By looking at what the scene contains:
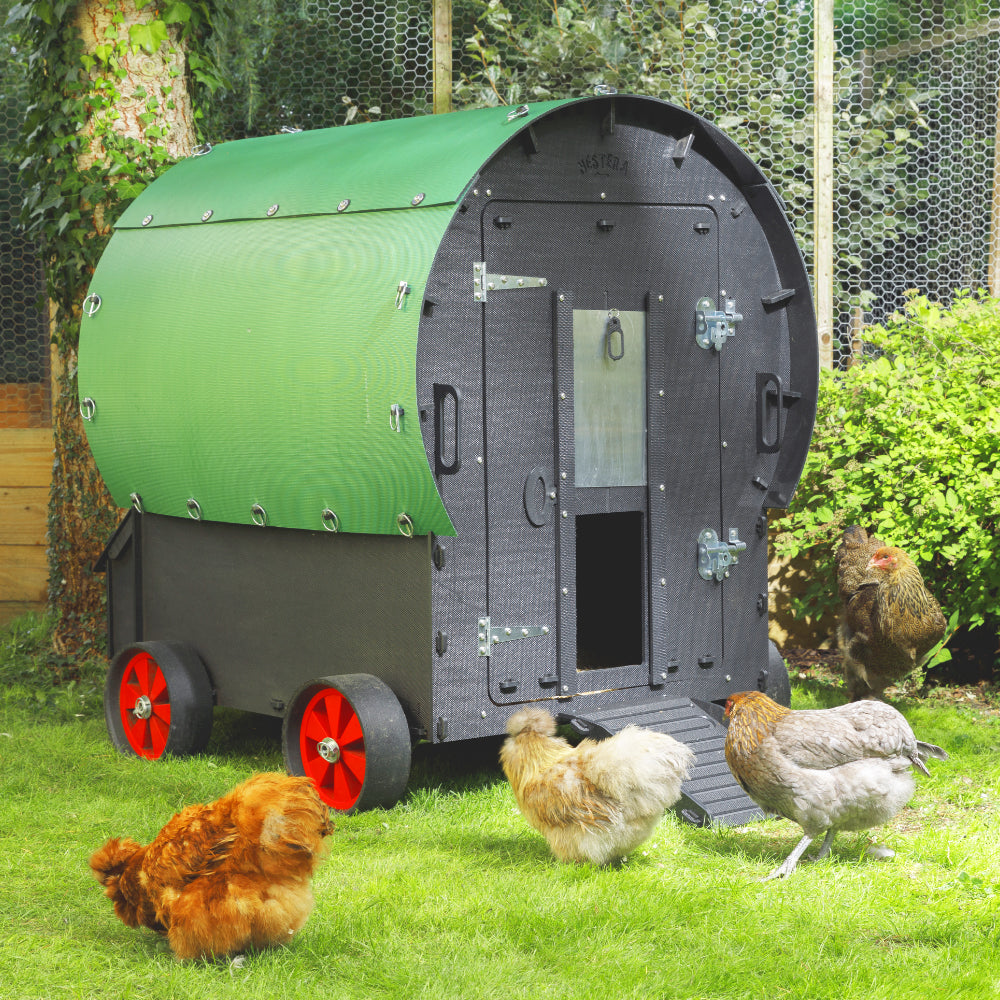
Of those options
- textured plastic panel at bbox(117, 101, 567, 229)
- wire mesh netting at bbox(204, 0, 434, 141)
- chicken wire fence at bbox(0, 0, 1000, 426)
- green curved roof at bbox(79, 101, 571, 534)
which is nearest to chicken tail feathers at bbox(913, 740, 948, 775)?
green curved roof at bbox(79, 101, 571, 534)

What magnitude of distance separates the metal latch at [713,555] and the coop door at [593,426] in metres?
0.04

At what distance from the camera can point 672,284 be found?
6191 mm

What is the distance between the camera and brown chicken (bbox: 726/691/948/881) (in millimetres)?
4793

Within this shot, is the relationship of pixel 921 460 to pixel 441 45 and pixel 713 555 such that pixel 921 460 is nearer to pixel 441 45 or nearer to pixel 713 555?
pixel 713 555

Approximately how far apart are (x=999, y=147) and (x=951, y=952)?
6.36 meters

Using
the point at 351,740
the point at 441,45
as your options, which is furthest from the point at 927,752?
the point at 441,45

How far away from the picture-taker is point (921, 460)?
25.5ft

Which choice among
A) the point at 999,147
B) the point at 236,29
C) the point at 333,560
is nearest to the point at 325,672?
the point at 333,560

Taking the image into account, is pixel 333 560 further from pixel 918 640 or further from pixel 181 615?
pixel 918 640

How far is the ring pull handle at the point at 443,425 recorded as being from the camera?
213 inches

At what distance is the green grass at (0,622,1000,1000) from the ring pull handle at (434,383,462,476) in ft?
4.90

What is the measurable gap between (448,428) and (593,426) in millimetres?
819

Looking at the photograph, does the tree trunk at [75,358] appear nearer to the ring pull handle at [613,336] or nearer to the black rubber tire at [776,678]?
the ring pull handle at [613,336]

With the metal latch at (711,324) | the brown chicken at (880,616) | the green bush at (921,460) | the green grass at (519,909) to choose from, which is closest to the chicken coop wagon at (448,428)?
the metal latch at (711,324)
